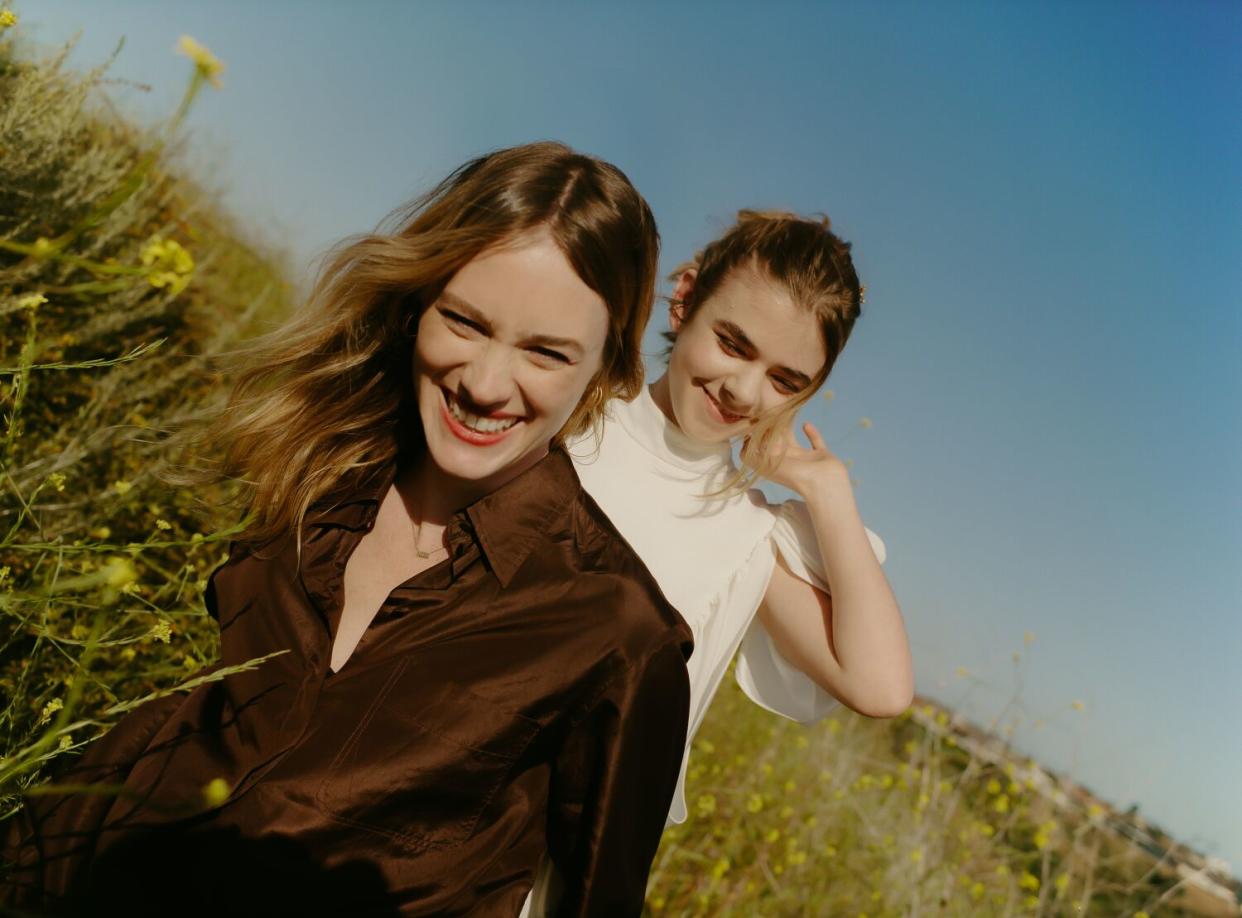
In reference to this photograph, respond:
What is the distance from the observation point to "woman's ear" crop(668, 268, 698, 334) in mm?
2326

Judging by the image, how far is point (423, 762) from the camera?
4.80ft

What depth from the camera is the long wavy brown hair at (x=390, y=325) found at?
1644mm

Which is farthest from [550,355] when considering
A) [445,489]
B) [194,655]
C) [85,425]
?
[194,655]

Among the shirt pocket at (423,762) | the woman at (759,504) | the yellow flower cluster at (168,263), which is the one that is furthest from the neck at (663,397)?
the yellow flower cluster at (168,263)

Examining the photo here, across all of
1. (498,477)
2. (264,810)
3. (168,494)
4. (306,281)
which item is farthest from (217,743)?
(168,494)

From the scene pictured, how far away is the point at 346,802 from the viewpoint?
4.66 feet

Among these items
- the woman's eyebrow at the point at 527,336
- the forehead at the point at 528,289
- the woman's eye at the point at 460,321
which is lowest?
the woman's eye at the point at 460,321

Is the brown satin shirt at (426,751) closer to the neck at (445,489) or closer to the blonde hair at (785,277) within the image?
the neck at (445,489)

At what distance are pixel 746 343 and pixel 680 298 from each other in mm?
368

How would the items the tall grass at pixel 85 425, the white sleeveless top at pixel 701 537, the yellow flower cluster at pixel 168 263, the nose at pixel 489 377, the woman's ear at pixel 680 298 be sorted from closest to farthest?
the yellow flower cluster at pixel 168 263, the nose at pixel 489 377, the tall grass at pixel 85 425, the white sleeveless top at pixel 701 537, the woman's ear at pixel 680 298

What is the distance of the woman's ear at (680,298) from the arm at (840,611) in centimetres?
50

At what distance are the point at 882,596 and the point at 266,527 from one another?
4.23ft

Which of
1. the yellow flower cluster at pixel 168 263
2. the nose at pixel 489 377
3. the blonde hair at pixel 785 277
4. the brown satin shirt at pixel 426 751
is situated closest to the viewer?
the yellow flower cluster at pixel 168 263

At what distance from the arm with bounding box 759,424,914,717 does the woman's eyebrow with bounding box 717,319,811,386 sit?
0.59ft
